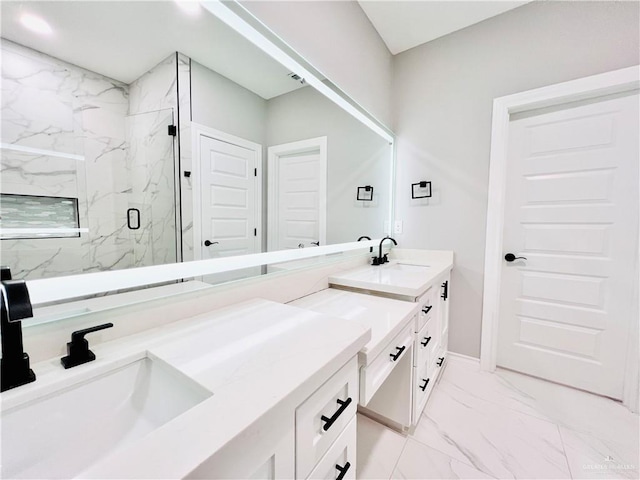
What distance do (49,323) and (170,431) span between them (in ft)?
1.57

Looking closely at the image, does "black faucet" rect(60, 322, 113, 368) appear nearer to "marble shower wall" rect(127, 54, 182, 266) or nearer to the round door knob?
"marble shower wall" rect(127, 54, 182, 266)

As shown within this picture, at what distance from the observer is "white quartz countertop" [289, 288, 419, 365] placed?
894 mm

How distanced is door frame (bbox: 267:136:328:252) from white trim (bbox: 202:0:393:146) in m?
0.28

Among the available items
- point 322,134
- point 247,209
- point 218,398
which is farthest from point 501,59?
point 218,398

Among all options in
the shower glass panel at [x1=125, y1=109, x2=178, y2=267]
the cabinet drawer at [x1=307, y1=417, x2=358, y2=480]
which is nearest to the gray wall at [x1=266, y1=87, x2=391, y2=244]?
the shower glass panel at [x1=125, y1=109, x2=178, y2=267]

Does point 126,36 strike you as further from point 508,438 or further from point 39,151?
point 508,438

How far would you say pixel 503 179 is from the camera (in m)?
1.96

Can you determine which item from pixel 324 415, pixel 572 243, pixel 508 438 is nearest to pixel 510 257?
pixel 572 243

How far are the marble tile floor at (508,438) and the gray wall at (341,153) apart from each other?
1.21 meters

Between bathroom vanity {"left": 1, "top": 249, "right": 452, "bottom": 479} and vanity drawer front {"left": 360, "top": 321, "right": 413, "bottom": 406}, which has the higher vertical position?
bathroom vanity {"left": 1, "top": 249, "right": 452, "bottom": 479}

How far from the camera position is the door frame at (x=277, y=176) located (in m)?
1.27

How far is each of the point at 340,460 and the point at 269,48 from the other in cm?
160

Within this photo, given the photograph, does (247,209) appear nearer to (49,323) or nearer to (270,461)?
(49,323)

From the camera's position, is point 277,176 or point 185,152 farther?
point 277,176
